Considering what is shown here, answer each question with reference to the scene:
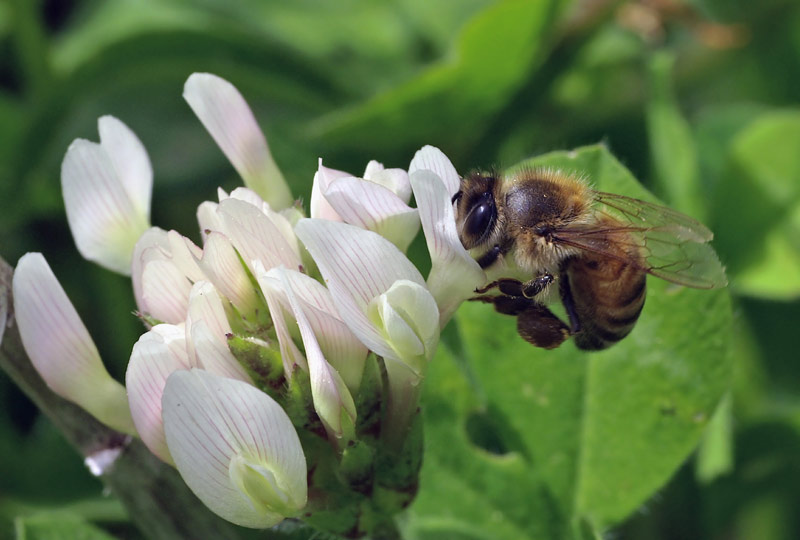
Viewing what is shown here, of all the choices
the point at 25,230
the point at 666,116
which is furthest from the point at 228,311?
the point at 25,230

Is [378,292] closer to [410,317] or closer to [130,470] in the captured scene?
[410,317]

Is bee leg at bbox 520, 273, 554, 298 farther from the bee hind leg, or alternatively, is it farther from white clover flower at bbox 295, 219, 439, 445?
white clover flower at bbox 295, 219, 439, 445

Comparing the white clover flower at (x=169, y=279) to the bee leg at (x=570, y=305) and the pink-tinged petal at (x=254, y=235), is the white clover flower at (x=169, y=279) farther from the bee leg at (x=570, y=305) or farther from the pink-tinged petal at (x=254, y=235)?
the bee leg at (x=570, y=305)

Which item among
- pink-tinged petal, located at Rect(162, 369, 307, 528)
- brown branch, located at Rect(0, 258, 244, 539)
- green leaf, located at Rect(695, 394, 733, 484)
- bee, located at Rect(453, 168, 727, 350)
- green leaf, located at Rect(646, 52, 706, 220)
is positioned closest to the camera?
pink-tinged petal, located at Rect(162, 369, 307, 528)

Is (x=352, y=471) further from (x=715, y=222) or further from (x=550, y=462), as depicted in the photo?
(x=715, y=222)

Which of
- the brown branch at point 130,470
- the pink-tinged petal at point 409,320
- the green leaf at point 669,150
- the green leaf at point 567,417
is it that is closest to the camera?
the pink-tinged petal at point 409,320

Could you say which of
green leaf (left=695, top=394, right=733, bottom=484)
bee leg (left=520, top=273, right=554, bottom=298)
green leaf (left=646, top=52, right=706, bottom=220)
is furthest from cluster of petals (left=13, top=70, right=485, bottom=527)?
green leaf (left=646, top=52, right=706, bottom=220)

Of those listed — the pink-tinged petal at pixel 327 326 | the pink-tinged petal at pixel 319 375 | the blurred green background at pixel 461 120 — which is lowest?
the pink-tinged petal at pixel 319 375

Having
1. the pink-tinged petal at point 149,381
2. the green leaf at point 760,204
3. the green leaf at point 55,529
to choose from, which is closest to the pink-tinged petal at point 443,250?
the pink-tinged petal at point 149,381
